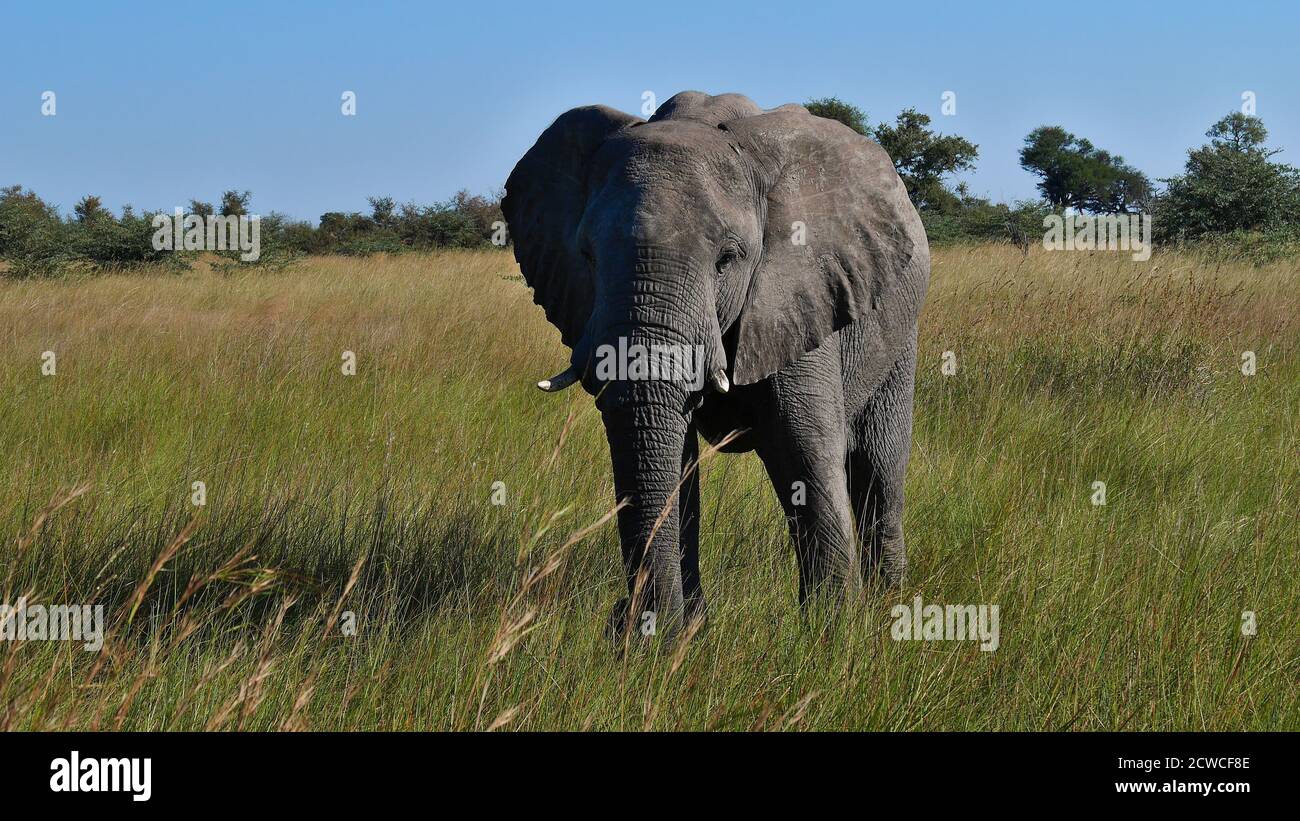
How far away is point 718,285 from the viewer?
11.9 ft

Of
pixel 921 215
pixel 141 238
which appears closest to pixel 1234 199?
pixel 921 215

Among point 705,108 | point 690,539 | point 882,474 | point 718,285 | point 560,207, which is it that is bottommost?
point 690,539

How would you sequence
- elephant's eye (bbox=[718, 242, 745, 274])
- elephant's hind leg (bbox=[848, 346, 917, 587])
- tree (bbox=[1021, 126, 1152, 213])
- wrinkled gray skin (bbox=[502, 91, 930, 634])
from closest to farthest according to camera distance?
wrinkled gray skin (bbox=[502, 91, 930, 634]) < elephant's eye (bbox=[718, 242, 745, 274]) < elephant's hind leg (bbox=[848, 346, 917, 587]) < tree (bbox=[1021, 126, 1152, 213])

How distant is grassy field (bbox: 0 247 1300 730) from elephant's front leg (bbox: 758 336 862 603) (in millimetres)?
156

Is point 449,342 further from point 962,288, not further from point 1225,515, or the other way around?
point 1225,515

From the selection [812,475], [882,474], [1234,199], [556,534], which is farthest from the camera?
[1234,199]

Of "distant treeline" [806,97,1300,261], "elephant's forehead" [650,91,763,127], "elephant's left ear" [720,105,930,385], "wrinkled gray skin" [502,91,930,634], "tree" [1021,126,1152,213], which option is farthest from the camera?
"tree" [1021,126,1152,213]

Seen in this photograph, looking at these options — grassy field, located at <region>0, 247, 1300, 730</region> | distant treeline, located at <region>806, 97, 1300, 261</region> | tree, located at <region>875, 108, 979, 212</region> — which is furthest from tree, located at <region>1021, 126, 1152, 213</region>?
grassy field, located at <region>0, 247, 1300, 730</region>

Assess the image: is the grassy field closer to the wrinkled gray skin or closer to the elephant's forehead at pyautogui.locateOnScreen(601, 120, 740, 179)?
the wrinkled gray skin

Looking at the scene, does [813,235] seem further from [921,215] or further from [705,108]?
[921,215]

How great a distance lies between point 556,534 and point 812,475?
1514 mm

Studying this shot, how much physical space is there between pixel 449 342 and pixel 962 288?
5.08 meters

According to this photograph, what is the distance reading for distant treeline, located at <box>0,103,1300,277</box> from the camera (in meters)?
20.5

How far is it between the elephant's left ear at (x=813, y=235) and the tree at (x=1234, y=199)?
732 inches
